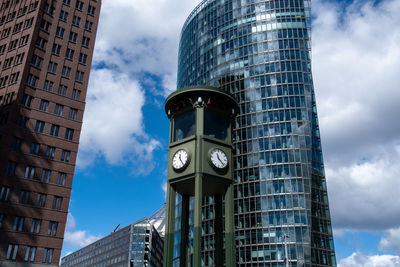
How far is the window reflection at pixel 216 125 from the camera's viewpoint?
85.1 ft

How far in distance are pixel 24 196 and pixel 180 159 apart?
4150cm

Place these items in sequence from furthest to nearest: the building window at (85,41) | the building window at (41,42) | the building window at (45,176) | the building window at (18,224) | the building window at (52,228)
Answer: the building window at (85,41) → the building window at (41,42) → the building window at (45,176) → the building window at (52,228) → the building window at (18,224)

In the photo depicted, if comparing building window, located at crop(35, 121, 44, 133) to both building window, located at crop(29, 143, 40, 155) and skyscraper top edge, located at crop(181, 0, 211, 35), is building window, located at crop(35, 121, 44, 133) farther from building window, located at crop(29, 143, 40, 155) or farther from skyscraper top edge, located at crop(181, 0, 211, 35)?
skyscraper top edge, located at crop(181, 0, 211, 35)

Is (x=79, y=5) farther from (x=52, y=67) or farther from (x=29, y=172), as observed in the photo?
(x=29, y=172)

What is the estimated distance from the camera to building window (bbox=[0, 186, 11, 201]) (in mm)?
55341

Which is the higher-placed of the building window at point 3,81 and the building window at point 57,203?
the building window at point 3,81

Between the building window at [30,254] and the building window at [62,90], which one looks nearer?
the building window at [30,254]

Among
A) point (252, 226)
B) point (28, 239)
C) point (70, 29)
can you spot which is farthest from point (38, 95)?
point (252, 226)

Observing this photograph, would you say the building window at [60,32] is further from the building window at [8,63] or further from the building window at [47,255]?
the building window at [47,255]

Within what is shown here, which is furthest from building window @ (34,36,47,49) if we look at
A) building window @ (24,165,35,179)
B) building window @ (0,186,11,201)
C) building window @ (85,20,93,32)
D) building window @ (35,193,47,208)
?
building window @ (35,193,47,208)

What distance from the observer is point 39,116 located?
206ft

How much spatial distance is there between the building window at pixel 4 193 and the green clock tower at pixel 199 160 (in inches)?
1547

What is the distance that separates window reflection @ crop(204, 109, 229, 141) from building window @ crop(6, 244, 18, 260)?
41919mm

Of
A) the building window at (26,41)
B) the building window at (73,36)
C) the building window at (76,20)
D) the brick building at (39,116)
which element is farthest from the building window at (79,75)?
the building window at (76,20)
